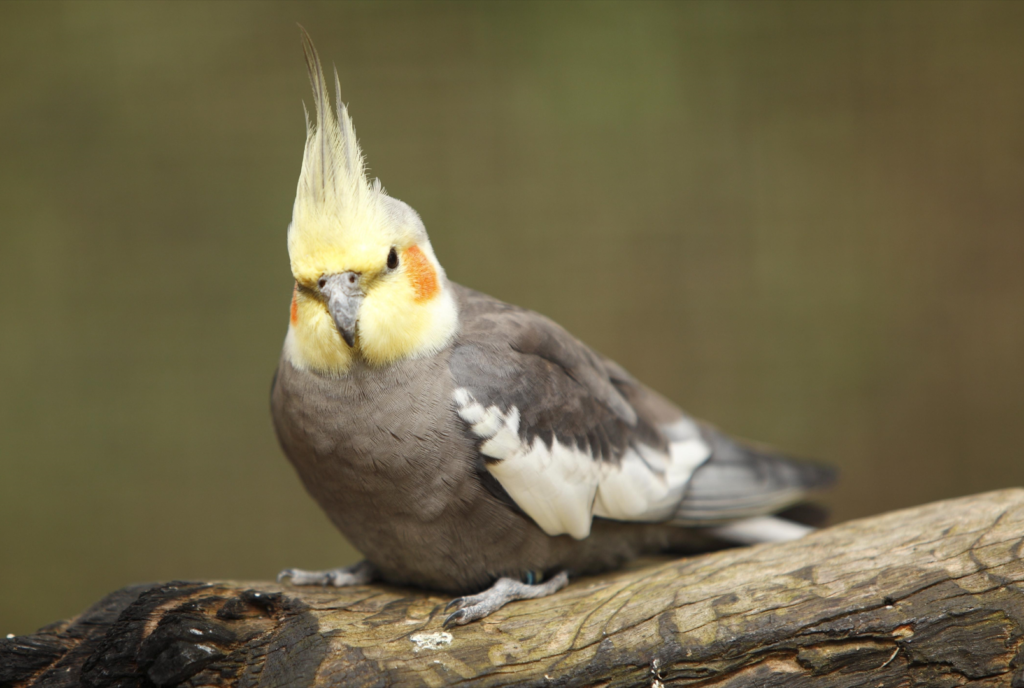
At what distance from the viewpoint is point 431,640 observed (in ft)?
5.06

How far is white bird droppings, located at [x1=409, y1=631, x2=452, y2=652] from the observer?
1.52 metres

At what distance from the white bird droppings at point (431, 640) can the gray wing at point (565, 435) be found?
0.32m

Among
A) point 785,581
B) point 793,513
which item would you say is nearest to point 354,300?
point 785,581

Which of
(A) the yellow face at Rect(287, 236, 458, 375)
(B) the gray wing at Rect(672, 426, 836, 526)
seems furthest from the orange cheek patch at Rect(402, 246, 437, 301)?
(B) the gray wing at Rect(672, 426, 836, 526)

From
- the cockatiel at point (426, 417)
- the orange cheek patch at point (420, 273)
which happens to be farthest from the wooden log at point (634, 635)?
the orange cheek patch at point (420, 273)

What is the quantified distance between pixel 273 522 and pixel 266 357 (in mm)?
758

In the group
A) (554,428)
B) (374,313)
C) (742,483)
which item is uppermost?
(374,313)

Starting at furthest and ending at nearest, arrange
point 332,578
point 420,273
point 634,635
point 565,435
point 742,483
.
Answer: point 742,483, point 332,578, point 565,435, point 420,273, point 634,635

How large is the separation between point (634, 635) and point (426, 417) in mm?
611

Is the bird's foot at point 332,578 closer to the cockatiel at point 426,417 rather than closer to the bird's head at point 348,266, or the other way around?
the cockatiel at point 426,417

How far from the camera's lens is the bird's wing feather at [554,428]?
1660 millimetres

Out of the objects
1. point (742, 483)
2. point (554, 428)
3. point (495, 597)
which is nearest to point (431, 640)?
point (495, 597)

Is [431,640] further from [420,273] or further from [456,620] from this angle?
[420,273]

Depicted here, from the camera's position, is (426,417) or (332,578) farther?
(332,578)
